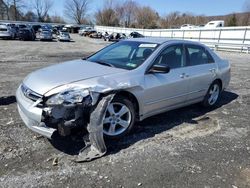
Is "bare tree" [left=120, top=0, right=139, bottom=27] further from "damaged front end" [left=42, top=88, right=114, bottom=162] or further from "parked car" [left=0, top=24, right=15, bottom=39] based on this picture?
"damaged front end" [left=42, top=88, right=114, bottom=162]

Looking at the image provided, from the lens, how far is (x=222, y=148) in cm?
420

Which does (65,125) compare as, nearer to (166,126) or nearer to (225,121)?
(166,126)

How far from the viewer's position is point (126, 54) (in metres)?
5.04

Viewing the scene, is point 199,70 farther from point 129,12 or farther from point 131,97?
point 129,12

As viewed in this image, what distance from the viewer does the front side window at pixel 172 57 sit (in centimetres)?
485

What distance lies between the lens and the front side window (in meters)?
4.85

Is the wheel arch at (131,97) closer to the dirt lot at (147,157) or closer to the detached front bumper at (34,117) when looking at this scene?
the dirt lot at (147,157)

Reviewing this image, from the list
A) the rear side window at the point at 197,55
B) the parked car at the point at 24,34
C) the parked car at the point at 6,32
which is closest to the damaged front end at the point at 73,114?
the rear side window at the point at 197,55

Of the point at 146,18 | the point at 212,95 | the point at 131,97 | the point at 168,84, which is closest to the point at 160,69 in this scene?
the point at 168,84

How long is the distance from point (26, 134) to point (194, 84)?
10.7ft

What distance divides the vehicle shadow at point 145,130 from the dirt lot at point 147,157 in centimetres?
1

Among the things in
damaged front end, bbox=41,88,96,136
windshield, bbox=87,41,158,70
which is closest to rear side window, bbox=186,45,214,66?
windshield, bbox=87,41,158,70

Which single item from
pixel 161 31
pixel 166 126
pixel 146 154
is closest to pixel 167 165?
pixel 146 154

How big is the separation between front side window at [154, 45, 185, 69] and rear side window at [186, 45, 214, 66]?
0.20m
